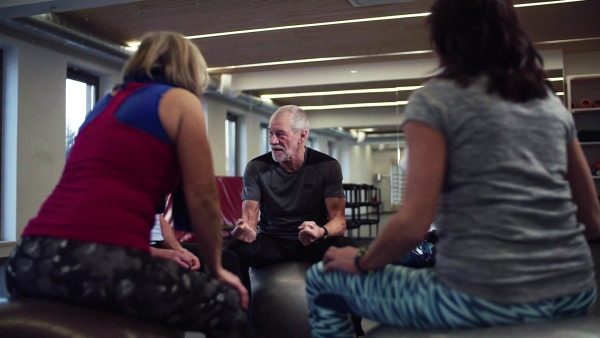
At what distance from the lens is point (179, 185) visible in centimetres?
143

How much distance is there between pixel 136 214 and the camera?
4.03 ft

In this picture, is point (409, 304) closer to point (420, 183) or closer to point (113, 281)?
point (420, 183)

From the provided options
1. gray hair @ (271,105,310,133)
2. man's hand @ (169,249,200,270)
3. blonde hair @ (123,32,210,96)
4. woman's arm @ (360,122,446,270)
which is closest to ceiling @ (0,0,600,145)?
gray hair @ (271,105,310,133)

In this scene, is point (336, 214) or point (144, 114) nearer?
point (144, 114)

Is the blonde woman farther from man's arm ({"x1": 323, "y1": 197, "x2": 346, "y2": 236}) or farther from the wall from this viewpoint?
the wall

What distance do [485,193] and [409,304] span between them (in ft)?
0.91

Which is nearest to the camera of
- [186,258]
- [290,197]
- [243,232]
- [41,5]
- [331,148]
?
[186,258]

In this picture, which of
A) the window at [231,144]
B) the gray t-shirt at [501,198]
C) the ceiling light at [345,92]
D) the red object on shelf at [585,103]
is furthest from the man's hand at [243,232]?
the window at [231,144]

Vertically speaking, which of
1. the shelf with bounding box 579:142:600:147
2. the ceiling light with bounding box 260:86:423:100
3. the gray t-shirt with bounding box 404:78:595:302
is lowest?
the gray t-shirt with bounding box 404:78:595:302

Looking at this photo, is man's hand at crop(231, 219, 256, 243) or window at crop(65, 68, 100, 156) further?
window at crop(65, 68, 100, 156)

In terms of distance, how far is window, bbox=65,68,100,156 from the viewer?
6254 mm

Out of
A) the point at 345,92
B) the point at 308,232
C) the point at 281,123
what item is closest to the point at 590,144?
the point at 345,92

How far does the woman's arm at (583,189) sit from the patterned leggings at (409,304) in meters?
0.21

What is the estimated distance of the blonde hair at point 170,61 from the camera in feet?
4.56
